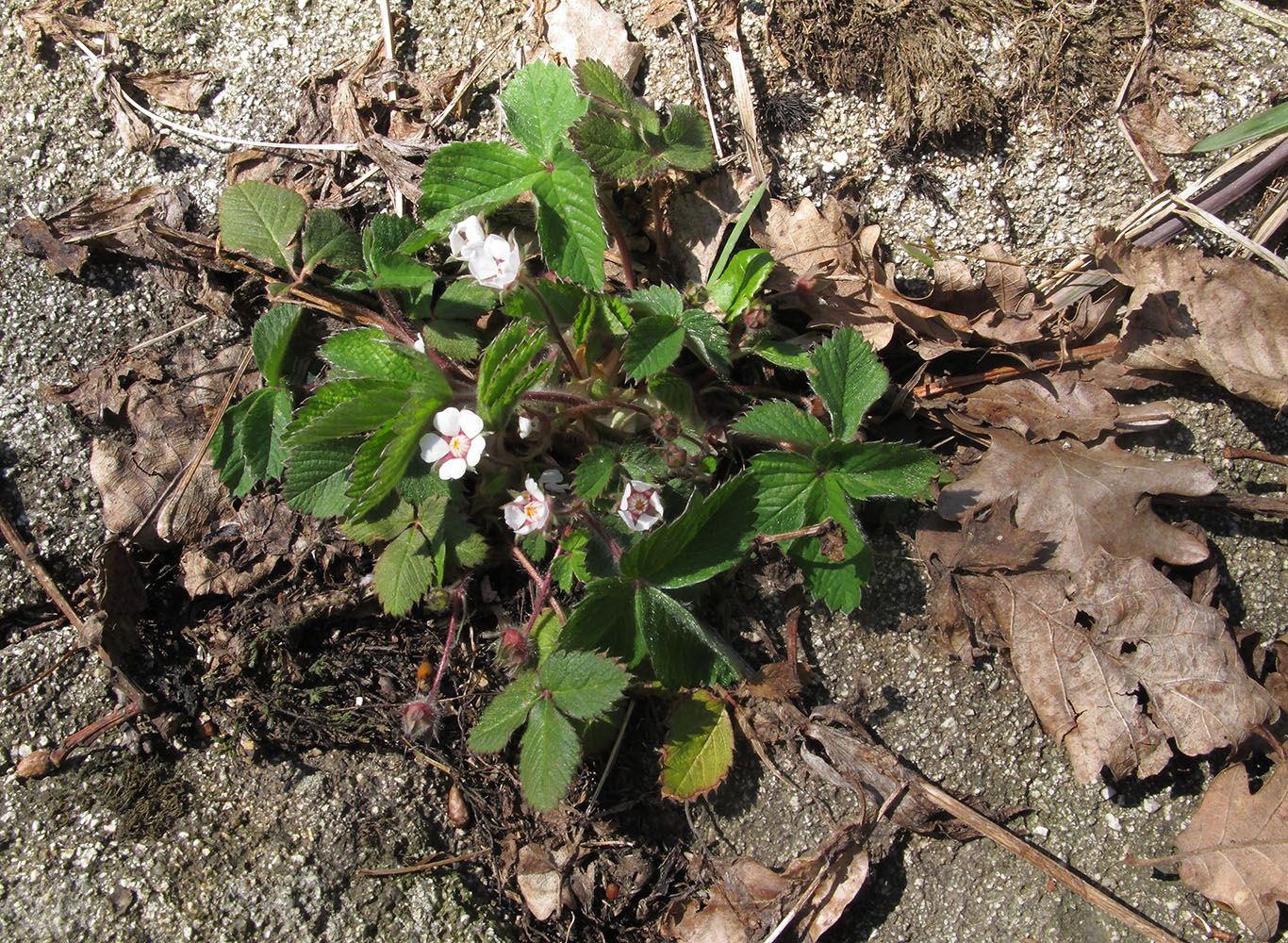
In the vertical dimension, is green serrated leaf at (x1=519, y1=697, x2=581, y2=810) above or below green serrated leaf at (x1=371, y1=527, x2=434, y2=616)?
below

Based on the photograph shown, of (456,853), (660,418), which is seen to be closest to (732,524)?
(660,418)

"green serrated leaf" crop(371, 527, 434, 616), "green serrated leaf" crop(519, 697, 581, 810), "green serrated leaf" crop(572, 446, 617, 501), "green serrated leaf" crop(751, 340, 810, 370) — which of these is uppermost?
"green serrated leaf" crop(751, 340, 810, 370)

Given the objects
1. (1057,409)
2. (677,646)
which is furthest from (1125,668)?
(677,646)

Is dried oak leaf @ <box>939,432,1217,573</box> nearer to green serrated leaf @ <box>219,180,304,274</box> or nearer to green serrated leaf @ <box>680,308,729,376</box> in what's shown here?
green serrated leaf @ <box>680,308,729,376</box>

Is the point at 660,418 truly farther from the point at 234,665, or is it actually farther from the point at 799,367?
the point at 234,665

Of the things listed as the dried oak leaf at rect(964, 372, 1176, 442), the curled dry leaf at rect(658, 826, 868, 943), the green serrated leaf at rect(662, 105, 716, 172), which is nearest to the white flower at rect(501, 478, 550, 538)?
the green serrated leaf at rect(662, 105, 716, 172)

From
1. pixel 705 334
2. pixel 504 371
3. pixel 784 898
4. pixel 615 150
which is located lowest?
pixel 784 898

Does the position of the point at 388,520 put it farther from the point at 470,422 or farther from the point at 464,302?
the point at 464,302
